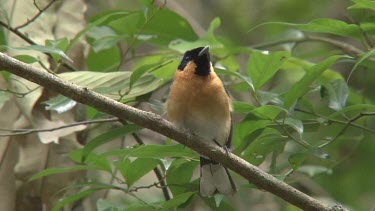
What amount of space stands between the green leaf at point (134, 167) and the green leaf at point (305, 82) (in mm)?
623

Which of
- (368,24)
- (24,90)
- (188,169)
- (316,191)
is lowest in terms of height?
(316,191)

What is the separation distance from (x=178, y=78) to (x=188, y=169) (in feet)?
1.79

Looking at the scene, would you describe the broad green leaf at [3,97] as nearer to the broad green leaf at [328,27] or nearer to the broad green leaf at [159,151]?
the broad green leaf at [159,151]

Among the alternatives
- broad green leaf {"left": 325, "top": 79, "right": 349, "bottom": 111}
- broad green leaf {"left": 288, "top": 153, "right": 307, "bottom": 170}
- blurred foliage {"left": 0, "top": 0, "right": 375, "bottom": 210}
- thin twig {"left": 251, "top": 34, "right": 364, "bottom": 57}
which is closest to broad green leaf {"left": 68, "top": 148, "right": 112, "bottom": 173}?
blurred foliage {"left": 0, "top": 0, "right": 375, "bottom": 210}

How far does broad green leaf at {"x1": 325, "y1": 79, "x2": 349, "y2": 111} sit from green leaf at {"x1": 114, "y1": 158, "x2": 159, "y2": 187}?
0.81 meters

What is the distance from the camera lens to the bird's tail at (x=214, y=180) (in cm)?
314

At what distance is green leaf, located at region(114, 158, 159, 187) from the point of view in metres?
3.06

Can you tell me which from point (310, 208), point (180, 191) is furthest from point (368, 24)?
point (180, 191)

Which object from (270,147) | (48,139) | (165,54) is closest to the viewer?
(270,147)

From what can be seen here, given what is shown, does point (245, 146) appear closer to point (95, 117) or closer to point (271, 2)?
point (95, 117)

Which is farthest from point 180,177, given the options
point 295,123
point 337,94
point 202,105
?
point 337,94

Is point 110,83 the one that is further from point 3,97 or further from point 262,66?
point 262,66

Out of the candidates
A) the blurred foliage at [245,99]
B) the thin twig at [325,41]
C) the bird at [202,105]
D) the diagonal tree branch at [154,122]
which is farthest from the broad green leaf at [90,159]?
the thin twig at [325,41]

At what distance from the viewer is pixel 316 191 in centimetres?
496
